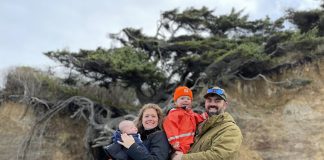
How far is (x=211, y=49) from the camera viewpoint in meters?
18.0

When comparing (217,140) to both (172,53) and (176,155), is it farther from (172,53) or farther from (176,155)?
(172,53)

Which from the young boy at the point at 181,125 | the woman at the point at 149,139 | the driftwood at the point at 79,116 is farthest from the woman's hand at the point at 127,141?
the driftwood at the point at 79,116

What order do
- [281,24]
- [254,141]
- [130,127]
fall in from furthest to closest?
[281,24] → [254,141] → [130,127]

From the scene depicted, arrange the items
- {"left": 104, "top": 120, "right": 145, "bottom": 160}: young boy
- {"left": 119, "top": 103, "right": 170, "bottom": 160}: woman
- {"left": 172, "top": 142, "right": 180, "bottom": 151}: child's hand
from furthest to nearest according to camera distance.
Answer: {"left": 172, "top": 142, "right": 180, "bottom": 151}: child's hand
{"left": 104, "top": 120, "right": 145, "bottom": 160}: young boy
{"left": 119, "top": 103, "right": 170, "bottom": 160}: woman

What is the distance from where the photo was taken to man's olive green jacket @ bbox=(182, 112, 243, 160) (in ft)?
12.9

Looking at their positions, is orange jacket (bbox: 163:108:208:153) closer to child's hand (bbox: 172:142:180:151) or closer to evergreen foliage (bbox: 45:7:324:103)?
child's hand (bbox: 172:142:180:151)

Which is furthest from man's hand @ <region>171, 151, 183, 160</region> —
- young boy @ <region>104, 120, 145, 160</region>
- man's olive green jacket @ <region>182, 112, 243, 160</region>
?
young boy @ <region>104, 120, 145, 160</region>

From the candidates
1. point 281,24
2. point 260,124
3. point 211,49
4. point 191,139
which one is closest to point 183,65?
point 211,49

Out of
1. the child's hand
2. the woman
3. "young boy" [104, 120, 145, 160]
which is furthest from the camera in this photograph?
the child's hand

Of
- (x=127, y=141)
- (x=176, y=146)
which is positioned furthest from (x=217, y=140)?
(x=127, y=141)

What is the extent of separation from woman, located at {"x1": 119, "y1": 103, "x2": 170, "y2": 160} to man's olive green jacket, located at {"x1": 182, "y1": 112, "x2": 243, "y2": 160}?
0.76 feet

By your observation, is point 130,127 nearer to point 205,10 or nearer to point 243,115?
point 243,115

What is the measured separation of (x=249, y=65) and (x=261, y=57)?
1009mm

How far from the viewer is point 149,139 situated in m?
4.12
